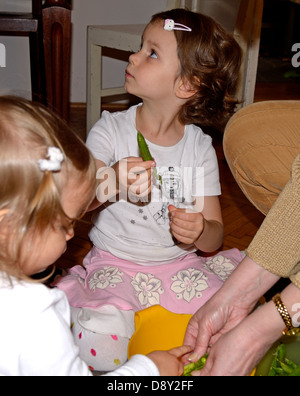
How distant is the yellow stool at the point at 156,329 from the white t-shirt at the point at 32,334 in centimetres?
30

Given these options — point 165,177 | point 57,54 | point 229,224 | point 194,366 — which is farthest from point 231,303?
point 57,54

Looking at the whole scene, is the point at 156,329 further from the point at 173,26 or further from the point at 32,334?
the point at 173,26

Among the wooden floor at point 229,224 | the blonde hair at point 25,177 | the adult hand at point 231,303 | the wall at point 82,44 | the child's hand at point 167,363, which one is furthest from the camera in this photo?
the wall at point 82,44

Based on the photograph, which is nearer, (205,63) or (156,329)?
(156,329)

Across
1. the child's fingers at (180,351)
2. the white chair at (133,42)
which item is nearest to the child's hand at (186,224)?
the child's fingers at (180,351)

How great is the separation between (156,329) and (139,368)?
0.93 ft

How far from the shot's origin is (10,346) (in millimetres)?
649

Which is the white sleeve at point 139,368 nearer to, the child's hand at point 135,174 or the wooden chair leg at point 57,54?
the child's hand at point 135,174

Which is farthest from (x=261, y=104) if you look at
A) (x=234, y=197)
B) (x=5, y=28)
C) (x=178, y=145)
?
(x=5, y=28)

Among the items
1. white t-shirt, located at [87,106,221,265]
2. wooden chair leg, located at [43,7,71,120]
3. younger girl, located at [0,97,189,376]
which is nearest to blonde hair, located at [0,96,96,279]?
younger girl, located at [0,97,189,376]

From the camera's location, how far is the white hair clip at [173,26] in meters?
1.11

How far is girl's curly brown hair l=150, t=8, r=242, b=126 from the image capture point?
44.8 inches

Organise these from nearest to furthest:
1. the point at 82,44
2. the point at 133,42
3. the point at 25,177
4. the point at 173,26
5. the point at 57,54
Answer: the point at 25,177, the point at 173,26, the point at 57,54, the point at 133,42, the point at 82,44

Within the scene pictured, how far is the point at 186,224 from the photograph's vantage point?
3.43 feet
